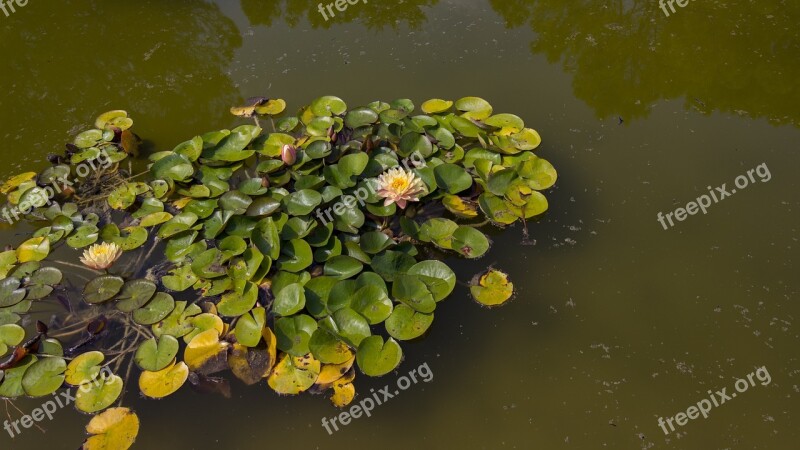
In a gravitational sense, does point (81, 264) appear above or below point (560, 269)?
above

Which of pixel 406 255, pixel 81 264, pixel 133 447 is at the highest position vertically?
pixel 81 264

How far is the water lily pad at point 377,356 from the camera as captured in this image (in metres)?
2.44

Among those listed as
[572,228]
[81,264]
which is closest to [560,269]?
[572,228]

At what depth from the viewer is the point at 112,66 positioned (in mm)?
4426

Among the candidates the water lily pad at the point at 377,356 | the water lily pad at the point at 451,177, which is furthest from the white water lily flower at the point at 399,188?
the water lily pad at the point at 377,356

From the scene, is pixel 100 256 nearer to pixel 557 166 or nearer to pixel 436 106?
pixel 436 106

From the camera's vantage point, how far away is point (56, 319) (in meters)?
2.84

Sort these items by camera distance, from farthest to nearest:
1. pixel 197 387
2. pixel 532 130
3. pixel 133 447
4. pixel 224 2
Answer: pixel 224 2
pixel 532 130
pixel 197 387
pixel 133 447

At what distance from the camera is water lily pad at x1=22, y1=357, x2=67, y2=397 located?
2.51 m

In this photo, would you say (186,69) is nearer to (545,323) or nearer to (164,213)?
(164,213)

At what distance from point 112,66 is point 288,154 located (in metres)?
2.40

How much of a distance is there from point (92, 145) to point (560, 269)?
3.40 metres

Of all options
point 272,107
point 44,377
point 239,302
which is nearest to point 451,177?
point 239,302

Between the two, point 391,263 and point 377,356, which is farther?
point 391,263
